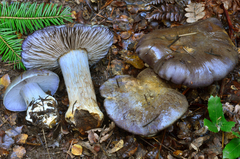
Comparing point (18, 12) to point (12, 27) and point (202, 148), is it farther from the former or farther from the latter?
point (202, 148)

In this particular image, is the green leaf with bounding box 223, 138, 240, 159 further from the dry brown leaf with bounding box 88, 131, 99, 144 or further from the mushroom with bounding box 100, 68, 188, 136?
the dry brown leaf with bounding box 88, 131, 99, 144

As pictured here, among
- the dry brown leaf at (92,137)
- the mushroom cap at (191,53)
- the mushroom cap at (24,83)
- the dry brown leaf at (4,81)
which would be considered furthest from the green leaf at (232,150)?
the dry brown leaf at (4,81)

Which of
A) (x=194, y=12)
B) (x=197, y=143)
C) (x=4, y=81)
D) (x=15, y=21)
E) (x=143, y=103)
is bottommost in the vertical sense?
(x=197, y=143)

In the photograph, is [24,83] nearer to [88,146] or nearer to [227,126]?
[88,146]

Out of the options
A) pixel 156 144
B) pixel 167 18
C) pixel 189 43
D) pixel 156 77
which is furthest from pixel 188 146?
pixel 167 18

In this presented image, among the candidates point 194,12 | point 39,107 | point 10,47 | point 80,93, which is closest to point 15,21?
point 10,47

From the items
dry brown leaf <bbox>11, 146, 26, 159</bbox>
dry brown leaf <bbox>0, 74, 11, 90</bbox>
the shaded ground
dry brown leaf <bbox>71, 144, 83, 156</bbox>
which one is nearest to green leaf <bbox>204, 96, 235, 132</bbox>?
the shaded ground
